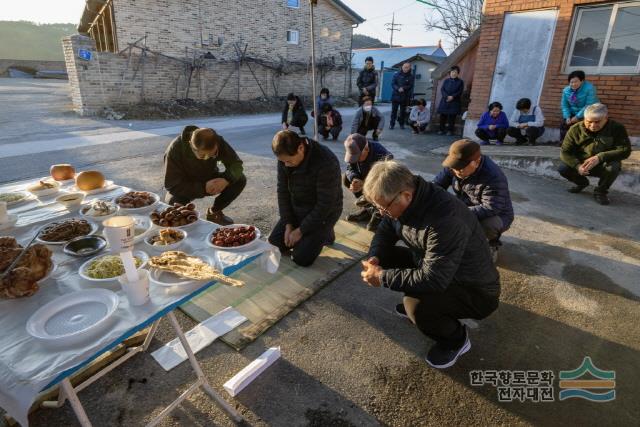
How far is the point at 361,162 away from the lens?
4.36 m

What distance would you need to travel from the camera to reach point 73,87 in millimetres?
13031

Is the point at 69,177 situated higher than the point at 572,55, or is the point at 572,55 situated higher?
the point at 572,55

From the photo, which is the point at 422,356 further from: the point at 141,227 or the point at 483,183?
the point at 141,227

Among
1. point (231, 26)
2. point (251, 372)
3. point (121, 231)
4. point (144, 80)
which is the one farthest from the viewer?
point (231, 26)

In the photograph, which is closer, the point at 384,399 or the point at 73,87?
the point at 384,399

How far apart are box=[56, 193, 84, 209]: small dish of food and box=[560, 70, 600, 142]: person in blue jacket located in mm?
8128

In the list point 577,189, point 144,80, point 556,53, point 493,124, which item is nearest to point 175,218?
point 577,189

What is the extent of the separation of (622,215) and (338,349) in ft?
16.3

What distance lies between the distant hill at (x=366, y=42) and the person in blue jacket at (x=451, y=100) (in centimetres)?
4604

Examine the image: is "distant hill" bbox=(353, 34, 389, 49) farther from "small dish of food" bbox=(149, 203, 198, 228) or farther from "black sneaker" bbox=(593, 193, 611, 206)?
"small dish of food" bbox=(149, 203, 198, 228)

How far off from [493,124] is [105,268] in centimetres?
875

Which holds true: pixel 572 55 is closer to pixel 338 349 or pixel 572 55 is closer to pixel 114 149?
pixel 338 349

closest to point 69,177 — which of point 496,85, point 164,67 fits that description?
point 496,85

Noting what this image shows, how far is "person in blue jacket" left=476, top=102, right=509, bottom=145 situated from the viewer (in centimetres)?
823
